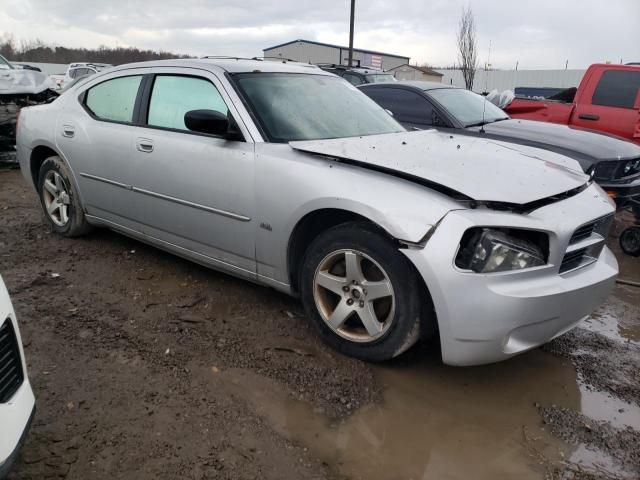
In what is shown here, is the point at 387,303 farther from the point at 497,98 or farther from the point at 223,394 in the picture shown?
the point at 497,98

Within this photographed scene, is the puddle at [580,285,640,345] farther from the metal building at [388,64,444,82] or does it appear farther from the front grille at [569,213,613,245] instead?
the metal building at [388,64,444,82]

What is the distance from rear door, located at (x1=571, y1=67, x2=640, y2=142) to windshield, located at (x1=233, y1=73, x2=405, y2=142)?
183 inches

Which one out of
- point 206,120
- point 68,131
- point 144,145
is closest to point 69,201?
point 68,131

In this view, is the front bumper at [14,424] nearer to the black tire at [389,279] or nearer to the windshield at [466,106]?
the black tire at [389,279]

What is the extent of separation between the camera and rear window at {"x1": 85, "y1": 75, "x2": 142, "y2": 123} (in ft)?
13.1

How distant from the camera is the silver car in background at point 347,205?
2.43m

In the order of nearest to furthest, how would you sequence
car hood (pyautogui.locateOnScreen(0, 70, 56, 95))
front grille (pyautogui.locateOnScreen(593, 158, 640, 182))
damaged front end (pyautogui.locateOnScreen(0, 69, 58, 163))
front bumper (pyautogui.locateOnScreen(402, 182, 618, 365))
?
front bumper (pyautogui.locateOnScreen(402, 182, 618, 365)), front grille (pyautogui.locateOnScreen(593, 158, 640, 182)), damaged front end (pyautogui.locateOnScreen(0, 69, 58, 163)), car hood (pyautogui.locateOnScreen(0, 70, 56, 95))

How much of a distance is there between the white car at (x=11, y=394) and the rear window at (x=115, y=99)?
2482mm

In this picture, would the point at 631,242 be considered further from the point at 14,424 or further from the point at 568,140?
the point at 14,424

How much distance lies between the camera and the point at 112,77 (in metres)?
4.29

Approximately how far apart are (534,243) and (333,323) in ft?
3.86

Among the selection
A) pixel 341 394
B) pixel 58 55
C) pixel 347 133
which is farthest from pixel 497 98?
pixel 58 55

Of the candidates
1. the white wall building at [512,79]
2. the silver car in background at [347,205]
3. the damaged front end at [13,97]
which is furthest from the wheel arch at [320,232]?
the white wall building at [512,79]

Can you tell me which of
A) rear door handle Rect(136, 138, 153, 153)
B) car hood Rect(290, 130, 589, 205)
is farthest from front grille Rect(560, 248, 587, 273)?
rear door handle Rect(136, 138, 153, 153)
